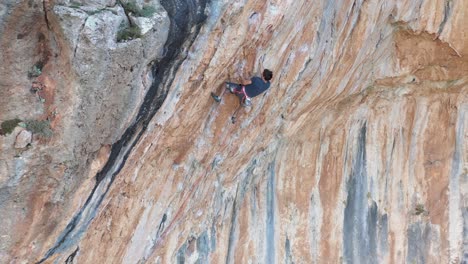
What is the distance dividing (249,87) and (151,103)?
151 centimetres

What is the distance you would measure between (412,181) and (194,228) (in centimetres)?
488

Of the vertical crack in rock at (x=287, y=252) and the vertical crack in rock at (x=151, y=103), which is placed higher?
the vertical crack in rock at (x=151, y=103)

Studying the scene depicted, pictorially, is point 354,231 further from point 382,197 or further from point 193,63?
point 193,63

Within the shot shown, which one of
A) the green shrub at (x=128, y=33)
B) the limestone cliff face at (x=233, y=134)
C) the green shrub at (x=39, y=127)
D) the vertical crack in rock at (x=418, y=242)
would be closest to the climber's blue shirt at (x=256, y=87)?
the limestone cliff face at (x=233, y=134)

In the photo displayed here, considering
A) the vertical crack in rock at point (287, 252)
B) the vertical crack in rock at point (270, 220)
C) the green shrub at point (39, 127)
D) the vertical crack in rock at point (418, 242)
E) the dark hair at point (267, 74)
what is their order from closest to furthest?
the green shrub at point (39, 127)
the dark hair at point (267, 74)
the vertical crack in rock at point (270, 220)
the vertical crack in rock at point (287, 252)
the vertical crack in rock at point (418, 242)

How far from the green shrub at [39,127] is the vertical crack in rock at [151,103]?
39.6 inches

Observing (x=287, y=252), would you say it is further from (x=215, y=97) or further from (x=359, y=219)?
(x=215, y=97)

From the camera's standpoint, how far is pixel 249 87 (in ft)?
20.5

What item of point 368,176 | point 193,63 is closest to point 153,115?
point 193,63

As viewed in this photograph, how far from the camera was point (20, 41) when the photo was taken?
451cm

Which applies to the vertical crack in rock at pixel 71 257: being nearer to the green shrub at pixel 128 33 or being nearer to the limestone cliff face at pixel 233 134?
the limestone cliff face at pixel 233 134

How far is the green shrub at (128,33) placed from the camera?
4836 millimetres

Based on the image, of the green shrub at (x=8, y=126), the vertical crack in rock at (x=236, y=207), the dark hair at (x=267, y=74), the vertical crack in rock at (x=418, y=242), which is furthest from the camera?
the vertical crack in rock at (x=418, y=242)

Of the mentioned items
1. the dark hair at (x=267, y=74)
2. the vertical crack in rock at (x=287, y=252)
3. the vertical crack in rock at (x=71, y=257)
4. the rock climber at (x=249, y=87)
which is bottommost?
the vertical crack in rock at (x=287, y=252)
